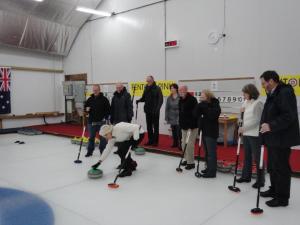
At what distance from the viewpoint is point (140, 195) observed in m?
3.40

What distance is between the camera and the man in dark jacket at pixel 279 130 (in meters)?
2.71

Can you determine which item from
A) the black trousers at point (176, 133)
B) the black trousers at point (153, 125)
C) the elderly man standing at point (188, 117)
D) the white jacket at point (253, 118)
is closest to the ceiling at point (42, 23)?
the black trousers at point (153, 125)

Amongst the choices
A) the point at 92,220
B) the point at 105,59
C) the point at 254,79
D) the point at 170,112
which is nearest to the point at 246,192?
the point at 92,220

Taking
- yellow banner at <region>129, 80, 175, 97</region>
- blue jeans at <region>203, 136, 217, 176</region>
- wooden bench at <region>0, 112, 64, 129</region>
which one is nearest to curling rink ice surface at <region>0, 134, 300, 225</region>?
blue jeans at <region>203, 136, 217, 176</region>

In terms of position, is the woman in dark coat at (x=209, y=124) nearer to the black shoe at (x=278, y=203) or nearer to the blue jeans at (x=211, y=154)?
the blue jeans at (x=211, y=154)

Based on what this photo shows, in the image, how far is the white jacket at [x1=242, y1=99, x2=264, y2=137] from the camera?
3.43 meters

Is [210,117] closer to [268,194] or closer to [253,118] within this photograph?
[253,118]

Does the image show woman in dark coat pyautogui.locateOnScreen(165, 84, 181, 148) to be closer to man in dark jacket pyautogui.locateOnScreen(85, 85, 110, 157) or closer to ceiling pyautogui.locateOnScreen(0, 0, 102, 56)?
man in dark jacket pyautogui.locateOnScreen(85, 85, 110, 157)

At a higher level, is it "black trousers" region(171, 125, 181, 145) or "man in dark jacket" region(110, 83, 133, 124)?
"man in dark jacket" region(110, 83, 133, 124)

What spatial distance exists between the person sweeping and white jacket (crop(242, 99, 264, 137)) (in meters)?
1.53

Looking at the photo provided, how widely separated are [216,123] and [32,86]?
7963mm

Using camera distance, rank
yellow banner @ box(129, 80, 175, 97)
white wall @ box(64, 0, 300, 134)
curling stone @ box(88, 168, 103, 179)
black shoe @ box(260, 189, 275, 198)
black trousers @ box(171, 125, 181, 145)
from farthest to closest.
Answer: yellow banner @ box(129, 80, 175, 97) → black trousers @ box(171, 125, 181, 145) → white wall @ box(64, 0, 300, 134) → curling stone @ box(88, 168, 103, 179) → black shoe @ box(260, 189, 275, 198)

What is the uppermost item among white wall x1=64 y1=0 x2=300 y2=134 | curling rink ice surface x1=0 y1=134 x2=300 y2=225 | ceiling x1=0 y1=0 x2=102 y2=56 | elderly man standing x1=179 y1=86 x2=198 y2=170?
ceiling x1=0 y1=0 x2=102 y2=56

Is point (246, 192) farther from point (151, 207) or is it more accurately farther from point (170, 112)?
point (170, 112)
